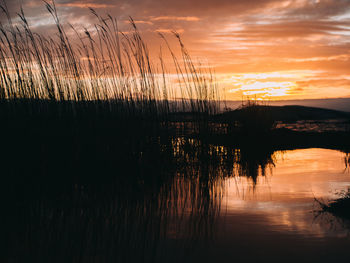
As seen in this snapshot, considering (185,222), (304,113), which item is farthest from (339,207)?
(304,113)

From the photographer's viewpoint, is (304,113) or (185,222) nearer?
(185,222)

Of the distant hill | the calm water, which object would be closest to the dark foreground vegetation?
the calm water

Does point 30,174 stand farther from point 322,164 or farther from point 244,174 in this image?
point 322,164

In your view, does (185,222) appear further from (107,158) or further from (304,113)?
(304,113)

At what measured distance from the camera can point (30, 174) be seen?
2.55m

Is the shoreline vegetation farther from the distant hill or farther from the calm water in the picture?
the distant hill

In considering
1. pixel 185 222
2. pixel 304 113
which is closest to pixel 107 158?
pixel 185 222

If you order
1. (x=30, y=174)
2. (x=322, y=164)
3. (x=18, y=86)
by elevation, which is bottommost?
(x=322, y=164)

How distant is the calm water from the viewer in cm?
142

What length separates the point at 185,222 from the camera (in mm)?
1823

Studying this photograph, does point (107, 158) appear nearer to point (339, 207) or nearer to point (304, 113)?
point (339, 207)

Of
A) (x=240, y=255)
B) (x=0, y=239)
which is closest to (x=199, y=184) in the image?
(x=240, y=255)

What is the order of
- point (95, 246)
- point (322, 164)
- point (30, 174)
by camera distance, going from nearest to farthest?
point (95, 246) → point (30, 174) → point (322, 164)

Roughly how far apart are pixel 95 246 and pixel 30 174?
1.32 meters
